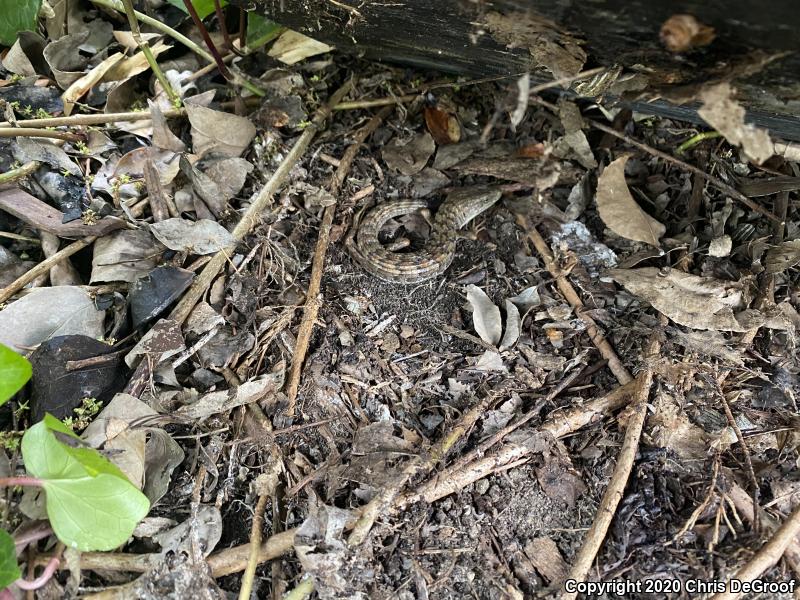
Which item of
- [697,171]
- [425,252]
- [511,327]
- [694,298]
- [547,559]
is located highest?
[697,171]

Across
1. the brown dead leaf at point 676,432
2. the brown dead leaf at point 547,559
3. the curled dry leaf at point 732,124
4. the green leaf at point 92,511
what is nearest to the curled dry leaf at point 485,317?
the brown dead leaf at point 676,432

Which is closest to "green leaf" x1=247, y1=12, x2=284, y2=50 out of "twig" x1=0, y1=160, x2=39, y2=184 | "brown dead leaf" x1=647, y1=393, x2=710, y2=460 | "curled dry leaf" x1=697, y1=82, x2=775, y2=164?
"twig" x1=0, y1=160, x2=39, y2=184

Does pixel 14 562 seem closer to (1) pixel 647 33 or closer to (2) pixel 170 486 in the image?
(2) pixel 170 486

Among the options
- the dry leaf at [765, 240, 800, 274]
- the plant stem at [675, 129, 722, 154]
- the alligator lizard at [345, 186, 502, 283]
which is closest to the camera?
the dry leaf at [765, 240, 800, 274]

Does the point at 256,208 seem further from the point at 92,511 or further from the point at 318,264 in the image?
the point at 92,511

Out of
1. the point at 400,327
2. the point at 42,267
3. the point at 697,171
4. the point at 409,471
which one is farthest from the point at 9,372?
the point at 697,171

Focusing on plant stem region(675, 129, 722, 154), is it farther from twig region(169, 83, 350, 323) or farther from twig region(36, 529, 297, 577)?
twig region(36, 529, 297, 577)

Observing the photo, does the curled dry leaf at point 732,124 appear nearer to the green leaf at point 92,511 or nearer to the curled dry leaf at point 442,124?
the curled dry leaf at point 442,124
